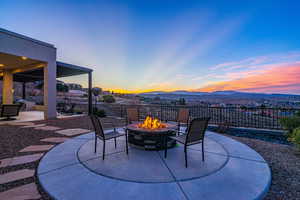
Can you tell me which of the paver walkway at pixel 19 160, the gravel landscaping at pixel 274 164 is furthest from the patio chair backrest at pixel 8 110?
the paver walkway at pixel 19 160

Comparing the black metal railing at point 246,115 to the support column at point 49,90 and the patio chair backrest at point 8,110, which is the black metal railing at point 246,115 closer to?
the support column at point 49,90

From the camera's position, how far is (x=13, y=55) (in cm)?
612

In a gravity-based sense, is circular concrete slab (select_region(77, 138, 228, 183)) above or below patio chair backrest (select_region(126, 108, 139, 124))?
below

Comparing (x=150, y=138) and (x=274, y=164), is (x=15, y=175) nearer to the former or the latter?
(x=150, y=138)

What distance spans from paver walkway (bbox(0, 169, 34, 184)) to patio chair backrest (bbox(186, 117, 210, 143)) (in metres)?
2.61

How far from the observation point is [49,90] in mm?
7176

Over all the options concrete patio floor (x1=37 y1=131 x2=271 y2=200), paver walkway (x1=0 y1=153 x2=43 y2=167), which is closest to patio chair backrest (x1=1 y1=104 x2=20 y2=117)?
paver walkway (x1=0 y1=153 x2=43 y2=167)

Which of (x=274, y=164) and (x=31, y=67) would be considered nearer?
(x=274, y=164)

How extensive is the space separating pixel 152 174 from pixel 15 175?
2111 mm

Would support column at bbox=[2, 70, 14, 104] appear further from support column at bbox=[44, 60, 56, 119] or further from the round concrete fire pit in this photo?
the round concrete fire pit

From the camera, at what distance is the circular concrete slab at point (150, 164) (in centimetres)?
193

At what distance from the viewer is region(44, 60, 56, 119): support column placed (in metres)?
7.15

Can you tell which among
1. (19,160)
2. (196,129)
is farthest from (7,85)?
(196,129)

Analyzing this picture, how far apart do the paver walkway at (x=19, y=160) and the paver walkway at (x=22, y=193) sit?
1.00 meters
